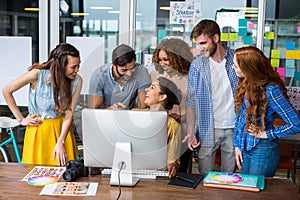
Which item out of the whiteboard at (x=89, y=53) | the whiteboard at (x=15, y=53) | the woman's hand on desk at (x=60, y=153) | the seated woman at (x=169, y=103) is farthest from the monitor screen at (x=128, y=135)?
the whiteboard at (x=15, y=53)

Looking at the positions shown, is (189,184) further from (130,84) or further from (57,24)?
Result: (57,24)

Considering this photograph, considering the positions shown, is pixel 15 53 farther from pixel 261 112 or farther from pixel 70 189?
pixel 261 112

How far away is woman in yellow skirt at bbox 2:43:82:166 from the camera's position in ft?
9.93

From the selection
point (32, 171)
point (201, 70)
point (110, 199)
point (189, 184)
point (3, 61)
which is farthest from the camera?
point (3, 61)

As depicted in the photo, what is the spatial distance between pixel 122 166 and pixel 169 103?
0.71 meters

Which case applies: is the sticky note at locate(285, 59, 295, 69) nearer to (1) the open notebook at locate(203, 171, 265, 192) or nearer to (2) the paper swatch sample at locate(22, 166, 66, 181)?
(1) the open notebook at locate(203, 171, 265, 192)

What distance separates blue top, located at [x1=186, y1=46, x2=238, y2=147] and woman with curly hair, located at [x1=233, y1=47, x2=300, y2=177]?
1.26 feet

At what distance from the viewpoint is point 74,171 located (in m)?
2.45

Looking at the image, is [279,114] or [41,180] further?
[279,114]

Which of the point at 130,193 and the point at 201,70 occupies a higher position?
the point at 201,70

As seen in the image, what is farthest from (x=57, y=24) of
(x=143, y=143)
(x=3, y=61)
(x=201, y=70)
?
(x=143, y=143)

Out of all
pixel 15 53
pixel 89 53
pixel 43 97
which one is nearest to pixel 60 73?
pixel 43 97

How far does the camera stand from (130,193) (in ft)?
7.44

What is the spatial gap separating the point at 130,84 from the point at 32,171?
38.3 inches
